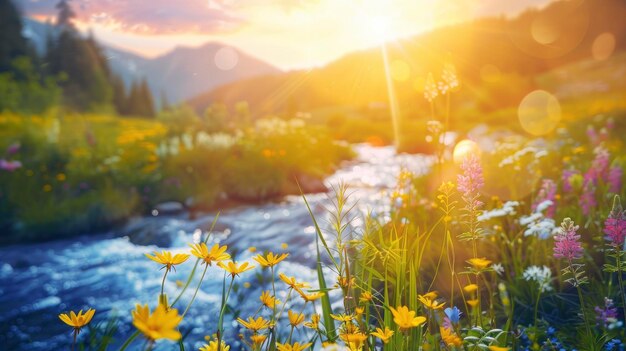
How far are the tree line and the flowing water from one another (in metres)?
13.8

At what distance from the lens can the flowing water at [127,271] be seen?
11.6 feet

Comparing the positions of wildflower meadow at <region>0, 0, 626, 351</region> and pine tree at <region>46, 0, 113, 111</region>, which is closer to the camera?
wildflower meadow at <region>0, 0, 626, 351</region>

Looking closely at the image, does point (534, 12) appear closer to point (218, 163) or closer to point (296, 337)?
point (218, 163)

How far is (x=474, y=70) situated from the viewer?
153 feet

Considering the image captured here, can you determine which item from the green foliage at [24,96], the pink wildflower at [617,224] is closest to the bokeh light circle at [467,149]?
the pink wildflower at [617,224]

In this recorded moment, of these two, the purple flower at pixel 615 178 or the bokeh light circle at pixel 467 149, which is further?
the bokeh light circle at pixel 467 149

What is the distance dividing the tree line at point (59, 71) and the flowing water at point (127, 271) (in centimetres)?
1384

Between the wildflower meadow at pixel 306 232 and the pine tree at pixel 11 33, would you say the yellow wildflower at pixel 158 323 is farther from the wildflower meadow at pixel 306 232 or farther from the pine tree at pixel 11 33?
the pine tree at pixel 11 33

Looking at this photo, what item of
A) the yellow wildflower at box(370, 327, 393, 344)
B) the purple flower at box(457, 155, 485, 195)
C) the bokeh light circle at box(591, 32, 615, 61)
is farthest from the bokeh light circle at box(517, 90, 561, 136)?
the bokeh light circle at box(591, 32, 615, 61)

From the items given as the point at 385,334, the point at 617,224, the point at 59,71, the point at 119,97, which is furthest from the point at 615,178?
the point at 119,97

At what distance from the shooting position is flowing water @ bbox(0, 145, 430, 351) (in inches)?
139

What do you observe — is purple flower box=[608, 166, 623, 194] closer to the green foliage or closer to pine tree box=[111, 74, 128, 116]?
the green foliage

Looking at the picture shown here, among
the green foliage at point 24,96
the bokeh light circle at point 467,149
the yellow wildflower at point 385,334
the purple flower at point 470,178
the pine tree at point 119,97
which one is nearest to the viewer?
the yellow wildflower at point 385,334

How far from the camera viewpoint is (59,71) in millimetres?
33750
